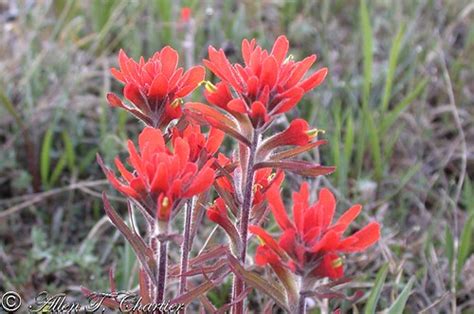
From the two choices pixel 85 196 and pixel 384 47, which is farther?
pixel 384 47

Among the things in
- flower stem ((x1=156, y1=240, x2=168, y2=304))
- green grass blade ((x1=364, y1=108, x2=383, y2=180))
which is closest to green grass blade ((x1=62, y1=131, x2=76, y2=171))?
green grass blade ((x1=364, y1=108, x2=383, y2=180))

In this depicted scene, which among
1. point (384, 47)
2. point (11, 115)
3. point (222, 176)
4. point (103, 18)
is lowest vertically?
point (222, 176)

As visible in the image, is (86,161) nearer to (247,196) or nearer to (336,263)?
(247,196)

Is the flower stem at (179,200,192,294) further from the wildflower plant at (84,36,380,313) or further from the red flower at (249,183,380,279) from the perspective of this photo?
the red flower at (249,183,380,279)

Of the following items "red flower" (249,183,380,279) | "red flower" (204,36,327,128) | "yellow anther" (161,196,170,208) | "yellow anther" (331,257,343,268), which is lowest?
"yellow anther" (331,257,343,268)

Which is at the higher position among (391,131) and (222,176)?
(391,131)

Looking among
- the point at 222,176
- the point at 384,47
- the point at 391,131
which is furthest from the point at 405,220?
the point at 222,176

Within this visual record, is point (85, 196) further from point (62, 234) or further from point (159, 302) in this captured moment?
point (159, 302)
